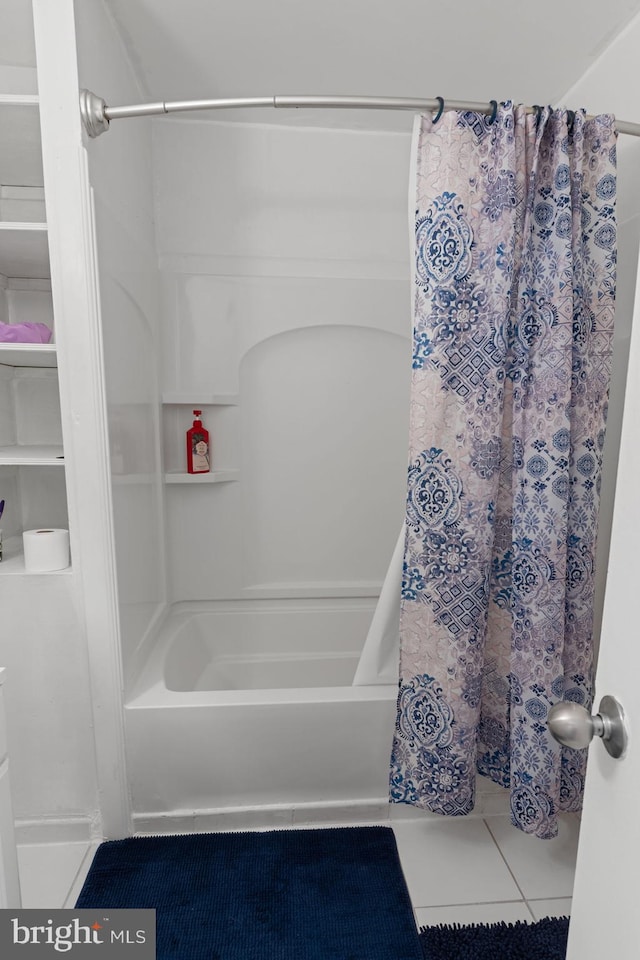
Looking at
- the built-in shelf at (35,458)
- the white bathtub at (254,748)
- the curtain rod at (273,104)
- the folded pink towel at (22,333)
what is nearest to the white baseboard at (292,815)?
the white bathtub at (254,748)

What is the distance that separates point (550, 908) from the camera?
144cm

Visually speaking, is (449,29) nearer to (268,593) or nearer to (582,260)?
(582,260)

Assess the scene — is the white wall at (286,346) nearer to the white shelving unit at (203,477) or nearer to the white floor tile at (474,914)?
the white shelving unit at (203,477)

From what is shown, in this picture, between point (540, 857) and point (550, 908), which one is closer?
point (550, 908)

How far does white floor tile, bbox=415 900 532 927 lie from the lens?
4.61ft

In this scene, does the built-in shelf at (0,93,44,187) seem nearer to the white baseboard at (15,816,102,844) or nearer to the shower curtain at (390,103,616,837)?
the shower curtain at (390,103,616,837)

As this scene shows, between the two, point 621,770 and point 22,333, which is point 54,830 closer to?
point 22,333

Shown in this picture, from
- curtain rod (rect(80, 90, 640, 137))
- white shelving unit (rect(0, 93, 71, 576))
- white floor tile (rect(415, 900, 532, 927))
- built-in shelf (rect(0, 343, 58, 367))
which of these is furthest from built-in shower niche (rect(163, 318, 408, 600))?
white floor tile (rect(415, 900, 532, 927))

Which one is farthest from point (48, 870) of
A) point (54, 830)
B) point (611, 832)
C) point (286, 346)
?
point (286, 346)

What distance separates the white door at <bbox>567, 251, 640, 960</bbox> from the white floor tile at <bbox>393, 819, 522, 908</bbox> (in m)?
0.98

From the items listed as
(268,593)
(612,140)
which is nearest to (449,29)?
(612,140)

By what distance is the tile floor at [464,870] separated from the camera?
4.73 ft

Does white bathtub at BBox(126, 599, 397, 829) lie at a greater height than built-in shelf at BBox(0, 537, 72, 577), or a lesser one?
lesser

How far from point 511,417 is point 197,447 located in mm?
1339
